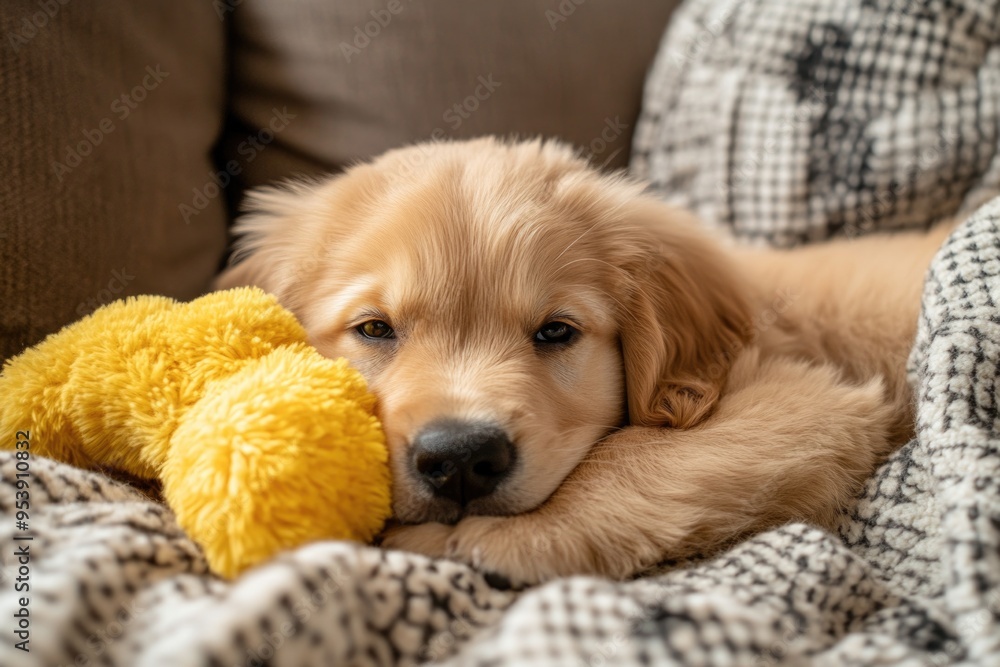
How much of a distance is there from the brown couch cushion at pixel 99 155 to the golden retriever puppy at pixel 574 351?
0.70 ft

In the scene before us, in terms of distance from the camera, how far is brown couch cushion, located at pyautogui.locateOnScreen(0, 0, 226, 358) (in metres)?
1.59

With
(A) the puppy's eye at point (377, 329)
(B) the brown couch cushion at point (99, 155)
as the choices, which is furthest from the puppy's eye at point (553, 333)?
(B) the brown couch cushion at point (99, 155)

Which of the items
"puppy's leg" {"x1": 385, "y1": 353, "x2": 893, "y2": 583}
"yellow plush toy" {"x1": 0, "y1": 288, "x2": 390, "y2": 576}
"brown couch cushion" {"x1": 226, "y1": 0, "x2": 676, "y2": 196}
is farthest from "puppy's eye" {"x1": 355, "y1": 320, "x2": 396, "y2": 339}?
"brown couch cushion" {"x1": 226, "y1": 0, "x2": 676, "y2": 196}

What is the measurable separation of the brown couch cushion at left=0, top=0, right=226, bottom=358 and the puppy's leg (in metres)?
1.03

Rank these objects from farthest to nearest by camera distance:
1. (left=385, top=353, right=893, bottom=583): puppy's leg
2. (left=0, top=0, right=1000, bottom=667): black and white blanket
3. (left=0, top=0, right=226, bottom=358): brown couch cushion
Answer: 1. (left=0, top=0, right=226, bottom=358): brown couch cushion
2. (left=385, top=353, right=893, bottom=583): puppy's leg
3. (left=0, top=0, right=1000, bottom=667): black and white blanket

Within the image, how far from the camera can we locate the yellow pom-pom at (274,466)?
3.36ft

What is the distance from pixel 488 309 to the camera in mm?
1581

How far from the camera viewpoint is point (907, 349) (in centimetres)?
183

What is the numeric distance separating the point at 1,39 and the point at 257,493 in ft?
4.22

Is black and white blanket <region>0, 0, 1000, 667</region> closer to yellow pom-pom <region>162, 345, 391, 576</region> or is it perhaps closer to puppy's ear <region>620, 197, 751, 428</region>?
yellow pom-pom <region>162, 345, 391, 576</region>

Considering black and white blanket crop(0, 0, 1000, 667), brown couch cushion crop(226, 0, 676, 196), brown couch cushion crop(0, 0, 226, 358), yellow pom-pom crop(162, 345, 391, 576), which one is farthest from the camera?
brown couch cushion crop(226, 0, 676, 196)

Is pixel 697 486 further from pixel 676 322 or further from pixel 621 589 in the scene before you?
pixel 676 322

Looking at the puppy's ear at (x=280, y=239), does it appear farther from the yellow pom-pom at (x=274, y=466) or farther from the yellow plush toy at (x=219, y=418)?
the yellow pom-pom at (x=274, y=466)

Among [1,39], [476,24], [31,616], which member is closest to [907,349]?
[476,24]
